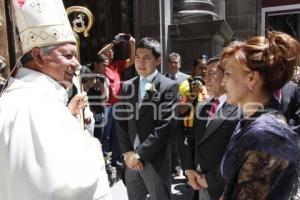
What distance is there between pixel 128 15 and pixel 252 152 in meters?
5.54

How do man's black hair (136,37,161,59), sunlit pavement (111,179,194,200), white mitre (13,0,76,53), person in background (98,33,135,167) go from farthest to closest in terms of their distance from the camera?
person in background (98,33,135,167)
sunlit pavement (111,179,194,200)
man's black hair (136,37,161,59)
white mitre (13,0,76,53)

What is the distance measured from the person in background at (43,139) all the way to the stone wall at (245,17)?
31.9 feet

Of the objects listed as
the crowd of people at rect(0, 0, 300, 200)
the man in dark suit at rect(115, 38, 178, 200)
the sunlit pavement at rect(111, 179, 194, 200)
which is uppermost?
the crowd of people at rect(0, 0, 300, 200)

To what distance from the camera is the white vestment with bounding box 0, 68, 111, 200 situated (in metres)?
1.62

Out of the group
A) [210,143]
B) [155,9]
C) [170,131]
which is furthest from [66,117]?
[155,9]

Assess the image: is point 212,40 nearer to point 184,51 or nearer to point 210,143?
point 184,51

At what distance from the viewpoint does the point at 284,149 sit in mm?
1504

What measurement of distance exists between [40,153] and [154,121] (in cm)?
186

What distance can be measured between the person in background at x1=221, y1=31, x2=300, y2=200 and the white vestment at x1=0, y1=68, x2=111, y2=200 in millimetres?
624

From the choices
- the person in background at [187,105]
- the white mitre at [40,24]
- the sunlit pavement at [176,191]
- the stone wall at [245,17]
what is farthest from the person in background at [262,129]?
the stone wall at [245,17]

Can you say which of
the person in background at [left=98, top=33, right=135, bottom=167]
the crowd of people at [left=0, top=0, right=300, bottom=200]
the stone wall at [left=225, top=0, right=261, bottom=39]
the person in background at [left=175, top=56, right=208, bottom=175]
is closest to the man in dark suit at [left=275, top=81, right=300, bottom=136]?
the person in background at [left=175, top=56, right=208, bottom=175]

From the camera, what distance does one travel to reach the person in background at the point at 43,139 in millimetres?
1617

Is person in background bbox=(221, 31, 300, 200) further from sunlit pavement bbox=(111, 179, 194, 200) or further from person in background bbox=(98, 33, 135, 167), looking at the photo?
person in background bbox=(98, 33, 135, 167)

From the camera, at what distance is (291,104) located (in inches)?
140
